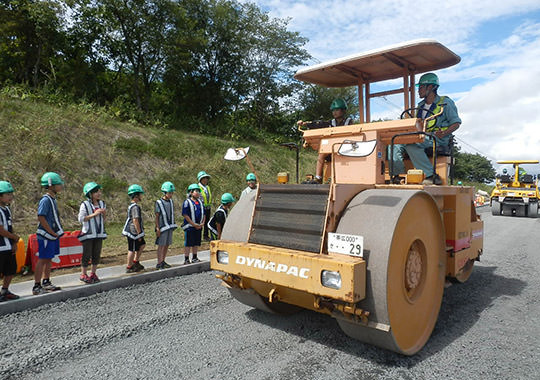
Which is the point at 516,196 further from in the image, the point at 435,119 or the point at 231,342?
the point at 231,342

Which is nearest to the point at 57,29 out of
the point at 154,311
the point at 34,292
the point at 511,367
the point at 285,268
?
the point at 34,292

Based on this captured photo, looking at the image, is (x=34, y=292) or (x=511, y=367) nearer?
(x=511, y=367)

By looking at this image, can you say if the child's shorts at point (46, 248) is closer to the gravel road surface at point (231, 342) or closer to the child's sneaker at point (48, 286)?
the child's sneaker at point (48, 286)

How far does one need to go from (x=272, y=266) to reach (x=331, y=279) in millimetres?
568

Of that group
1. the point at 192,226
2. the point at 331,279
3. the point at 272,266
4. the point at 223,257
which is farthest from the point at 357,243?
the point at 192,226

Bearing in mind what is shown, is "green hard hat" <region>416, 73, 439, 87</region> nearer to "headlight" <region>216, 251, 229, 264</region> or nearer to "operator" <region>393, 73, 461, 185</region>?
"operator" <region>393, 73, 461, 185</region>

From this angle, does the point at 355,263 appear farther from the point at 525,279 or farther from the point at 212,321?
the point at 525,279

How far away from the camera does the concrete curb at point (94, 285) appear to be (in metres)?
4.47

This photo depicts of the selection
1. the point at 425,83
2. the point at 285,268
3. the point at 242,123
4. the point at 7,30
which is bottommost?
the point at 285,268

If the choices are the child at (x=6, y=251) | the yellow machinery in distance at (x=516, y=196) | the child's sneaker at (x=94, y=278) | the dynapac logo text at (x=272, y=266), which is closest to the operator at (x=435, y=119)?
the dynapac logo text at (x=272, y=266)

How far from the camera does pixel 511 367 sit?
3125mm

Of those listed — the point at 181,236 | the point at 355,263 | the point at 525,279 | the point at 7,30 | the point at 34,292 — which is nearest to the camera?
the point at 355,263

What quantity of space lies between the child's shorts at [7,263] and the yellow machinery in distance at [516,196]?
19675 millimetres

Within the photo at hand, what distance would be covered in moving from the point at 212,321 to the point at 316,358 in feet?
4.41
